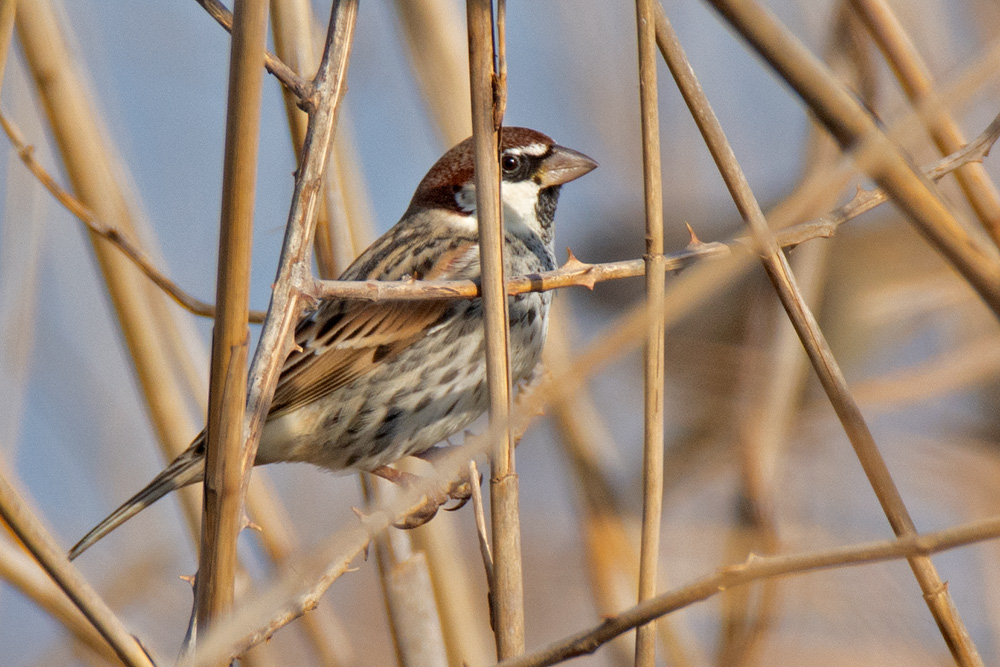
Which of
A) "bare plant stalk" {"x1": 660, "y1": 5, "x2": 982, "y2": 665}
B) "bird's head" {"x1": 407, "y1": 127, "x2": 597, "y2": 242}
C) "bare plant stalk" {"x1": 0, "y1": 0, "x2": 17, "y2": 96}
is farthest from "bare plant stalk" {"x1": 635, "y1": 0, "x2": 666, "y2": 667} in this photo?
"bird's head" {"x1": 407, "y1": 127, "x2": 597, "y2": 242}

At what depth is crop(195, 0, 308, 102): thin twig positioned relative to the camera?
1.07 m

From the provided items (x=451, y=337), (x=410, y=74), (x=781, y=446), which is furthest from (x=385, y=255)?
(x=781, y=446)

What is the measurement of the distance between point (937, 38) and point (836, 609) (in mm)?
1181

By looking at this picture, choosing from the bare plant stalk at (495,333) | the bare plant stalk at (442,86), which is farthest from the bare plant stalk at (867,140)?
the bare plant stalk at (442,86)

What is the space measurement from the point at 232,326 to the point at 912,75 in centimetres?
90

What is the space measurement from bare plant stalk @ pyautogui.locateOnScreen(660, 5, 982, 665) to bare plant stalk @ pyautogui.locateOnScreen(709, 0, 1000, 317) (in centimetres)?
35

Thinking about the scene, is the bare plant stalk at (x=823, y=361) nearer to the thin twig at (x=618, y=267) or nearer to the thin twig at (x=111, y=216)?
the thin twig at (x=618, y=267)

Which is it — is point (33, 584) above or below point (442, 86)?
below

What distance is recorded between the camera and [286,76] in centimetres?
109

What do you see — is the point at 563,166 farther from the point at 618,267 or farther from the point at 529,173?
the point at 618,267

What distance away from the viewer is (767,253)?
1.08 metres

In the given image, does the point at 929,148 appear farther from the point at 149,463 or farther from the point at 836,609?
the point at 149,463

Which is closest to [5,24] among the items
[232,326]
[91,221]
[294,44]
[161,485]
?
[91,221]

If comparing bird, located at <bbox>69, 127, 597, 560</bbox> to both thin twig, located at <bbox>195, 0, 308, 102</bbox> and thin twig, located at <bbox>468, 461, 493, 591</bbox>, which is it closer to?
thin twig, located at <bbox>468, 461, 493, 591</bbox>
